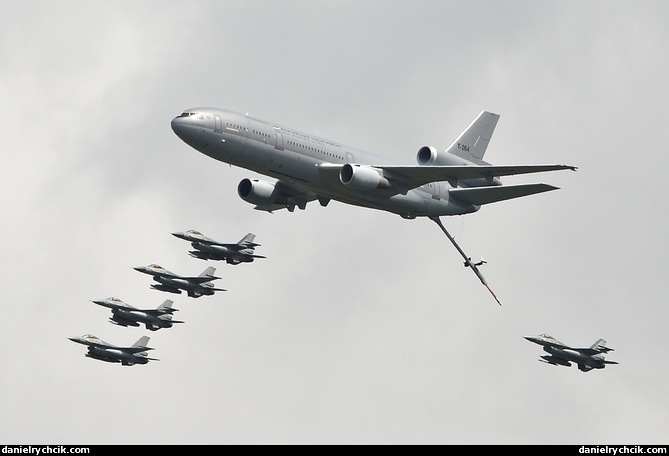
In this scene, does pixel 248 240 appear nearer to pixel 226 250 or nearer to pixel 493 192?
pixel 226 250

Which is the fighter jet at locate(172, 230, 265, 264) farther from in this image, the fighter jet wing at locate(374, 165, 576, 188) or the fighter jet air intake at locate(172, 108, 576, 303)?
the fighter jet wing at locate(374, 165, 576, 188)

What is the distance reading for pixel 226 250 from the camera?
8075 centimetres

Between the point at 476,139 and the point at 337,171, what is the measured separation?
14.8 metres

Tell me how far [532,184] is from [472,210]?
19.7ft

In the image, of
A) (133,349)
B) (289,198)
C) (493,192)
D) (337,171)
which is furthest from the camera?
(133,349)

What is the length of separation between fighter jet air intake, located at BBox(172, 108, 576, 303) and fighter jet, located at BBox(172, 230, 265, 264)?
6308mm

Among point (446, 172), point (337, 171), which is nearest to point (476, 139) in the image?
point (446, 172)

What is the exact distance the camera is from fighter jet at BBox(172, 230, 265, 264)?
80.8m

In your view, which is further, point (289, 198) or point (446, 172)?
point (289, 198)

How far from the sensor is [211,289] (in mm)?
80938

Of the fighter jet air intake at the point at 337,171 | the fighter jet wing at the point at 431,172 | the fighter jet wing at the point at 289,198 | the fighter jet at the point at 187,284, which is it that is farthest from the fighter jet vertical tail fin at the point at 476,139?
the fighter jet at the point at 187,284

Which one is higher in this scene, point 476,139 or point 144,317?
point 476,139

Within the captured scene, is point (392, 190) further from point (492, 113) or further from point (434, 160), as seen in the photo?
point (492, 113)
